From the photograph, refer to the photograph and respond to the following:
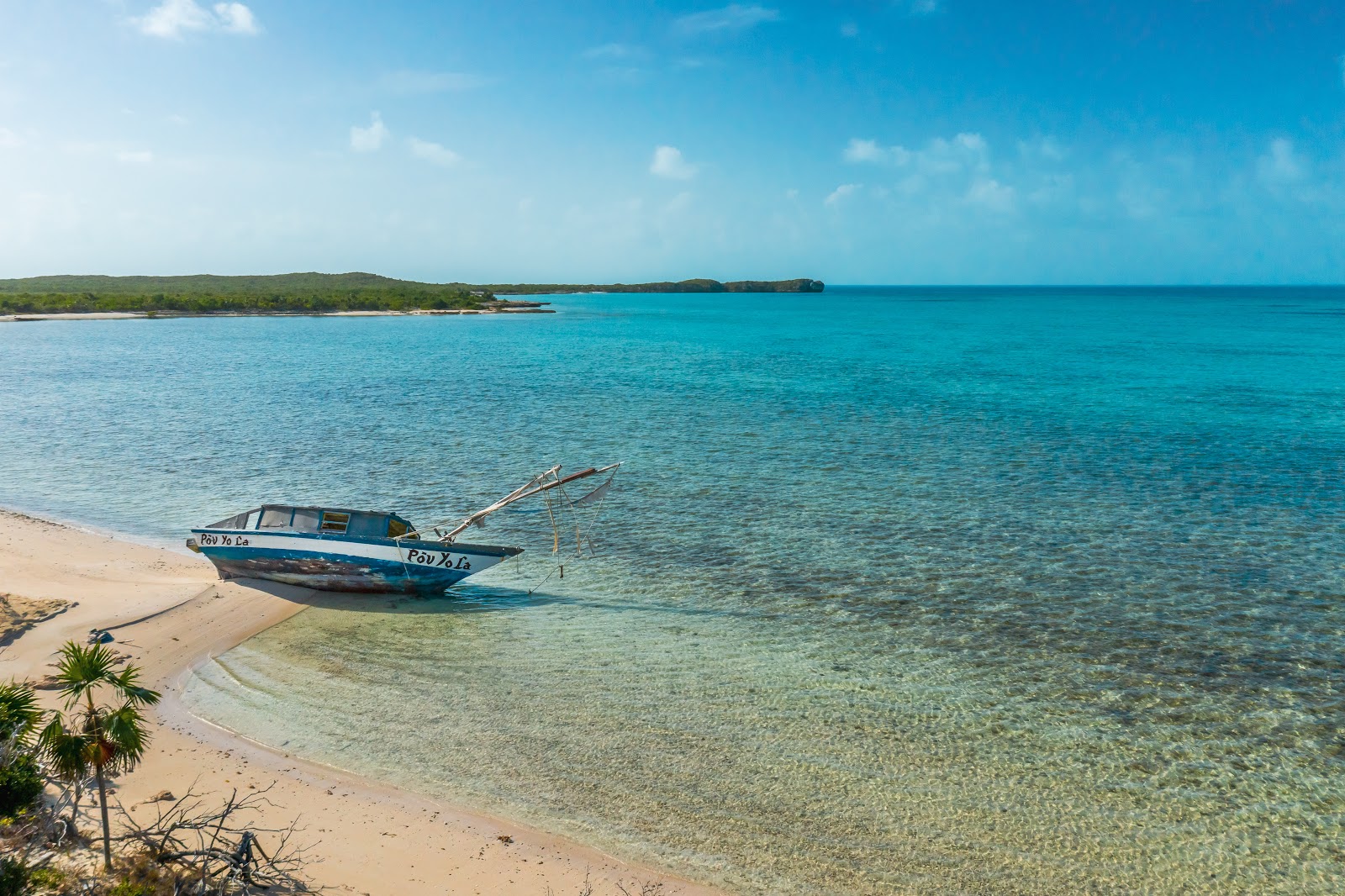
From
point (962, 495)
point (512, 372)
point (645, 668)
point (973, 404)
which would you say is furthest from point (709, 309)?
point (645, 668)

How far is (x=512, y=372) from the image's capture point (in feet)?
224

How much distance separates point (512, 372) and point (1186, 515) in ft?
168

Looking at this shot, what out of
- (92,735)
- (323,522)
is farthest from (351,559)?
(92,735)

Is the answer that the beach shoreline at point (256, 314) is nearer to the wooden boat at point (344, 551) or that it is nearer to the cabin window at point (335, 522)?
the wooden boat at point (344, 551)

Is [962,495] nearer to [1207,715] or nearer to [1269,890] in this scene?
[1207,715]

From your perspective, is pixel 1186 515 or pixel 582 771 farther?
pixel 1186 515

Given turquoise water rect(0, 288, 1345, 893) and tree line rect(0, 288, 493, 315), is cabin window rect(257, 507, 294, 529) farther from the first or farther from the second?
tree line rect(0, 288, 493, 315)

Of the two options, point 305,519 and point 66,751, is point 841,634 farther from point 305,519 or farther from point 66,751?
point 66,751

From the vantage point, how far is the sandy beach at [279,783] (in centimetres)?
1088

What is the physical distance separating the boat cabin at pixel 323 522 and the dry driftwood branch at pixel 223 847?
29.7ft

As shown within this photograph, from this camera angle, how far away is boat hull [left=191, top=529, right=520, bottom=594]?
20672 millimetres

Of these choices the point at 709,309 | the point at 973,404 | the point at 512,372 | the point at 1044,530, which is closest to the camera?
the point at 1044,530

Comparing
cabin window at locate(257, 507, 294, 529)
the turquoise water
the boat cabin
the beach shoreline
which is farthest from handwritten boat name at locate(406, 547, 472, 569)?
the beach shoreline

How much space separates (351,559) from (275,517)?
2538 mm
